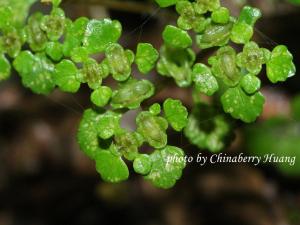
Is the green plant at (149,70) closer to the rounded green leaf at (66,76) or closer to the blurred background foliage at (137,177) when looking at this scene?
the rounded green leaf at (66,76)

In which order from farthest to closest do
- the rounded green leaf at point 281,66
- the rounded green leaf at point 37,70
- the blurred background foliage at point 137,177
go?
the blurred background foliage at point 137,177, the rounded green leaf at point 37,70, the rounded green leaf at point 281,66

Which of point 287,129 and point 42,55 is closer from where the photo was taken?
point 42,55

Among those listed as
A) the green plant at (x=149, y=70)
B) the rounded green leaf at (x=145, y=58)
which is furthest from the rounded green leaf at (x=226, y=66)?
the rounded green leaf at (x=145, y=58)

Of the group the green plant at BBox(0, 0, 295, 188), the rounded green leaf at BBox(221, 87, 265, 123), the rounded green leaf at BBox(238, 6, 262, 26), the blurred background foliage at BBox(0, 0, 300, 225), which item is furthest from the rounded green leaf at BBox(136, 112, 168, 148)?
the blurred background foliage at BBox(0, 0, 300, 225)

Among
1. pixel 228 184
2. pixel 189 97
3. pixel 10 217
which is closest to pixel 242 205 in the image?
pixel 228 184

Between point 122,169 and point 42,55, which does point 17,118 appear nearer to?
point 42,55

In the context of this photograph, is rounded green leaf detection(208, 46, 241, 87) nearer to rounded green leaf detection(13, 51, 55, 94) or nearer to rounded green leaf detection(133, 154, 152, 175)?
rounded green leaf detection(133, 154, 152, 175)

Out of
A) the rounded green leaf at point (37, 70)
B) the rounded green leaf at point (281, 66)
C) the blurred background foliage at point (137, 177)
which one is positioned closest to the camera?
the rounded green leaf at point (281, 66)
